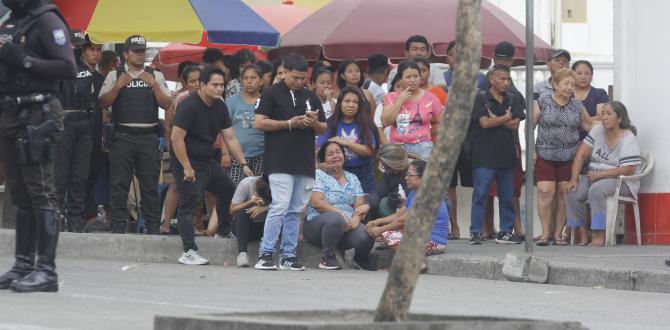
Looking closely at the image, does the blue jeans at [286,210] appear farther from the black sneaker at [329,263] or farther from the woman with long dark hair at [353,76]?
the woman with long dark hair at [353,76]

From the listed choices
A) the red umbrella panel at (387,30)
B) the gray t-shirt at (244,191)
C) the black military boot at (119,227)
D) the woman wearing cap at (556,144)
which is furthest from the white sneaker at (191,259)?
the red umbrella panel at (387,30)

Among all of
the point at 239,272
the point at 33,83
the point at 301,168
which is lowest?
the point at 239,272

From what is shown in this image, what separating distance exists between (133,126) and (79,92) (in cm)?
64

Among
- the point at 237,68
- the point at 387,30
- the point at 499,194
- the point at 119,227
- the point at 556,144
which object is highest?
the point at 387,30

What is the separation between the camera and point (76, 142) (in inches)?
634

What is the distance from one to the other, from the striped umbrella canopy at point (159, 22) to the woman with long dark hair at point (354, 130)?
2422 mm

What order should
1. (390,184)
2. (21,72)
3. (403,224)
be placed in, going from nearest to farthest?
(21,72)
(403,224)
(390,184)

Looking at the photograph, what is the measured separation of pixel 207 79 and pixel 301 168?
120 centimetres

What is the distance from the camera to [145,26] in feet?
55.5

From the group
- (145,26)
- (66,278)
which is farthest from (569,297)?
(145,26)

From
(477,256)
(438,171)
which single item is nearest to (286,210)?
(477,256)

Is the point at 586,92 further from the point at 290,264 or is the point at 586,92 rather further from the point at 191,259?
the point at 191,259

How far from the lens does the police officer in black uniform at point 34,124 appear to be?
10.3m

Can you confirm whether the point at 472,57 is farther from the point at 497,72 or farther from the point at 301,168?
the point at 497,72
